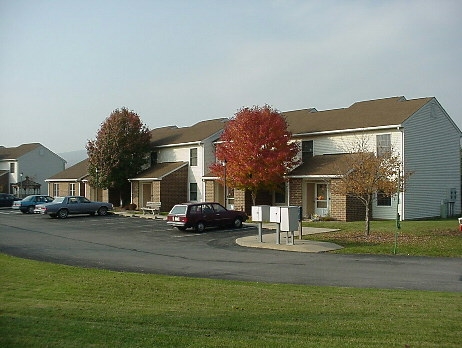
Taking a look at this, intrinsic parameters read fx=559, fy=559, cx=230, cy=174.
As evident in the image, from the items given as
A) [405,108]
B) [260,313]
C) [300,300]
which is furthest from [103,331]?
[405,108]

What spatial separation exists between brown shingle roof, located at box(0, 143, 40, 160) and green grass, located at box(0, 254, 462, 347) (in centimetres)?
6415

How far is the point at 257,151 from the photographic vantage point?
33.8 metres

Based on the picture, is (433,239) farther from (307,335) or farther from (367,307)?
(307,335)

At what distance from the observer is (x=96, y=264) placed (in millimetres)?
16719

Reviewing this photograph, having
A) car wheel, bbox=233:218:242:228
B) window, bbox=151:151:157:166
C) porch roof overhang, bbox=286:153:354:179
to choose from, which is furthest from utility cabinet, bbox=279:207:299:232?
window, bbox=151:151:157:166

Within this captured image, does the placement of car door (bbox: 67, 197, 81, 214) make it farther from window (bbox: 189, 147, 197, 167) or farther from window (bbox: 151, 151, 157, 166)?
window (bbox: 151, 151, 157, 166)

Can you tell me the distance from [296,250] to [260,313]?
11.9 meters

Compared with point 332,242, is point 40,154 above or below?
above

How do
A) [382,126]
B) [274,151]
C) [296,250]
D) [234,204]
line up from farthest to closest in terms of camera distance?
[234,204], [274,151], [382,126], [296,250]

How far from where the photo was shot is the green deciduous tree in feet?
155

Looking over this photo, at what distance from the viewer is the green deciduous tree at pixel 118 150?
47.2 m

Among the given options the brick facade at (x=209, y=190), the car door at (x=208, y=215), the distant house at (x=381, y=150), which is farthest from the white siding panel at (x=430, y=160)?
the brick facade at (x=209, y=190)

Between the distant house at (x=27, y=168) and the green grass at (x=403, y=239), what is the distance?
169 ft

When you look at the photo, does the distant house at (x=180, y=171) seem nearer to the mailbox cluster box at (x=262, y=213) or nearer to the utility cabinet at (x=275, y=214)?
the mailbox cluster box at (x=262, y=213)
